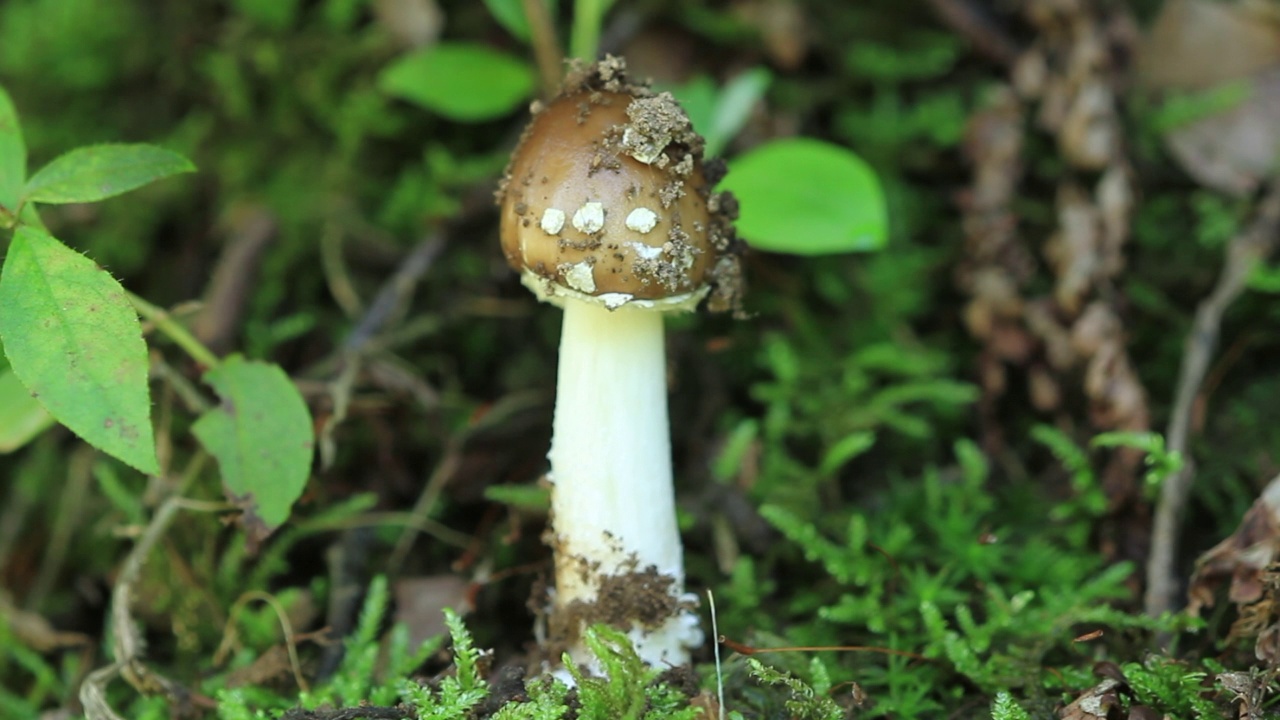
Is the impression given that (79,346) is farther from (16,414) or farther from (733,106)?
(733,106)

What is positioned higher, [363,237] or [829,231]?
[829,231]

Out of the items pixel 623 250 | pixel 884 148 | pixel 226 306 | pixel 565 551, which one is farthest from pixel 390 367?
pixel 884 148

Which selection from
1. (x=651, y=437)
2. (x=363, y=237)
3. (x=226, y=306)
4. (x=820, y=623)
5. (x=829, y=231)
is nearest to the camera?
(x=651, y=437)

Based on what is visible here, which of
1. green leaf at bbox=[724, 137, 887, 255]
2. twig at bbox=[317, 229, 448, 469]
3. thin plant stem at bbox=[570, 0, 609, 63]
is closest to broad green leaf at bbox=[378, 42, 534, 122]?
thin plant stem at bbox=[570, 0, 609, 63]

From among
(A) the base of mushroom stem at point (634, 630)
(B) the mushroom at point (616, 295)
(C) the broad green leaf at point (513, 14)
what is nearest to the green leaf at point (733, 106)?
(C) the broad green leaf at point (513, 14)

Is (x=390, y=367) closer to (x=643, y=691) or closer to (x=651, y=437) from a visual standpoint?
(x=651, y=437)

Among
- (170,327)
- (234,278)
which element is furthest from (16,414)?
(234,278)

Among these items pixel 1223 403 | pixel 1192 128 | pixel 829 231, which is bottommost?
pixel 1223 403
